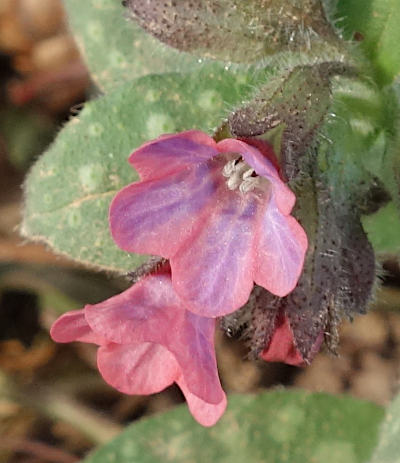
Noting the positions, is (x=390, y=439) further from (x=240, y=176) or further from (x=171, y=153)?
(x=171, y=153)

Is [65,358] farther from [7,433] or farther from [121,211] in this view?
[121,211]

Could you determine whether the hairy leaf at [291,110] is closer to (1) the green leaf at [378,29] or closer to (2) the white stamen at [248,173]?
(2) the white stamen at [248,173]

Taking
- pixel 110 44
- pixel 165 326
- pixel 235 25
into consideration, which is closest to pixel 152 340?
pixel 165 326

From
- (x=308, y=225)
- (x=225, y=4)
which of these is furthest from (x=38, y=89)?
(x=308, y=225)

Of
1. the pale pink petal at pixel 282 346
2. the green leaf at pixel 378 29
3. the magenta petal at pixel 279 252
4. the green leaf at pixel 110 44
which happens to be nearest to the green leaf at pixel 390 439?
the pale pink petal at pixel 282 346

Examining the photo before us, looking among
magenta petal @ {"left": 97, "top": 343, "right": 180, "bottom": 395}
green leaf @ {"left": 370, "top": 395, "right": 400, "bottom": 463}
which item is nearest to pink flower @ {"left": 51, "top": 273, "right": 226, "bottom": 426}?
magenta petal @ {"left": 97, "top": 343, "right": 180, "bottom": 395}

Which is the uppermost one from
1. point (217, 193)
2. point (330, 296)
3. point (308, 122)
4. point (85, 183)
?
point (308, 122)
